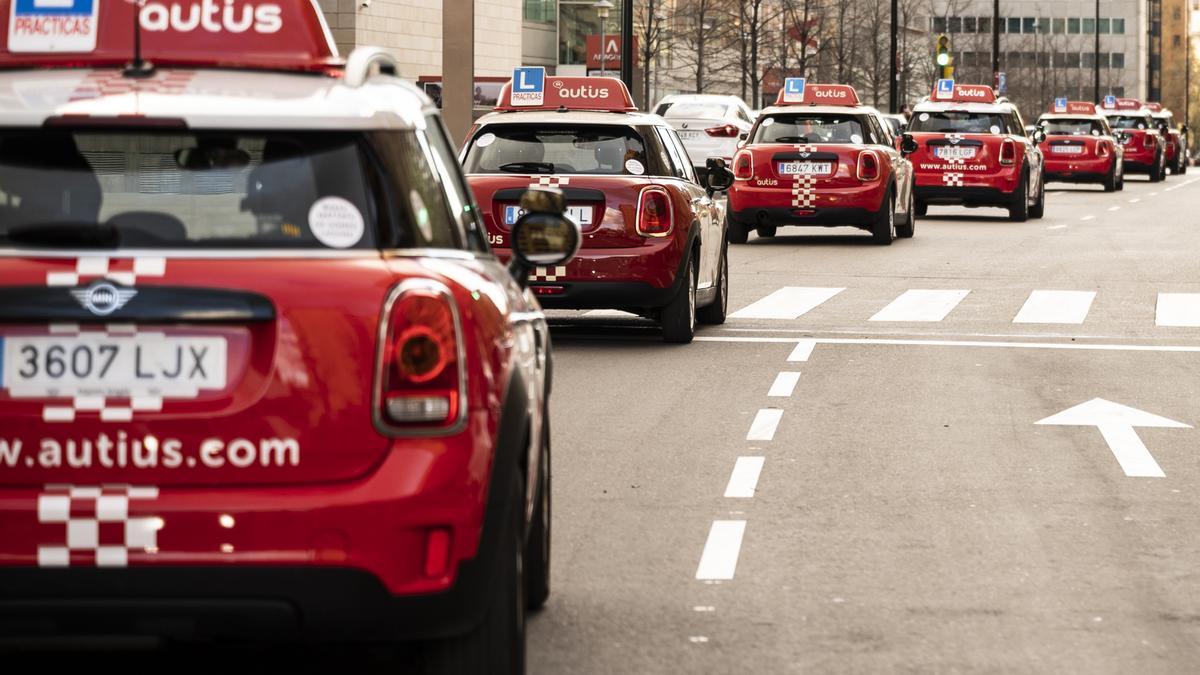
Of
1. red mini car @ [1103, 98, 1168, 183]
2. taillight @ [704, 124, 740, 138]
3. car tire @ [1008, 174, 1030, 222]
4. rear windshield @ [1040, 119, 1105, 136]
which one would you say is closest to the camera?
car tire @ [1008, 174, 1030, 222]

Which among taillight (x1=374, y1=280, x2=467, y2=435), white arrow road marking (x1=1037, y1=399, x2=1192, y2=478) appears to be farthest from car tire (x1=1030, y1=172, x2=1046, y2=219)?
taillight (x1=374, y1=280, x2=467, y2=435)

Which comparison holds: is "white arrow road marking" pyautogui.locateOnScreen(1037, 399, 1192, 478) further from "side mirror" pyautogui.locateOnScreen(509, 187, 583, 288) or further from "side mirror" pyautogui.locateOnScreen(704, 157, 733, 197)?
"side mirror" pyautogui.locateOnScreen(704, 157, 733, 197)

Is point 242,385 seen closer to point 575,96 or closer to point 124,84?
point 124,84

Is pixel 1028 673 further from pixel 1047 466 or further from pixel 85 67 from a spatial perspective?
pixel 1047 466

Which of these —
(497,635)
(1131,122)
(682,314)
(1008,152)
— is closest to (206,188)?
(497,635)

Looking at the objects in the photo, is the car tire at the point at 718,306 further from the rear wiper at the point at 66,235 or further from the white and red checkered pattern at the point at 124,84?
the rear wiper at the point at 66,235

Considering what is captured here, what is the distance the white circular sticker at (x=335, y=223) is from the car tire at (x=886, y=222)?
21.1 metres

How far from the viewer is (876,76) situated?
3346 inches

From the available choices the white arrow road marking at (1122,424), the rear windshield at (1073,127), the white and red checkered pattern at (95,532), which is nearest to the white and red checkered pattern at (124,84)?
the white and red checkered pattern at (95,532)

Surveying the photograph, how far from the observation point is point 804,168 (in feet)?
82.8

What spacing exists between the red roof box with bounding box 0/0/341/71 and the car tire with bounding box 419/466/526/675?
147 cm

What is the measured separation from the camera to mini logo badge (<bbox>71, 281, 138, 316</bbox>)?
15.2 feet

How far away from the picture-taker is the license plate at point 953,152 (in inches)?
1240

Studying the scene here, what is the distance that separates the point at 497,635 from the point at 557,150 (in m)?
9.59
